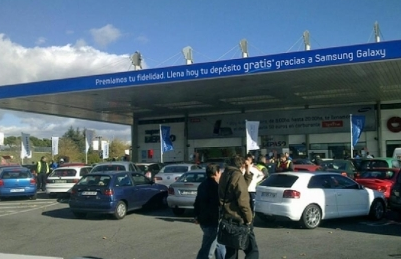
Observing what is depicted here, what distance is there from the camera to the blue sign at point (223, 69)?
65.7ft

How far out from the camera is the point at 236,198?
6.56 metres

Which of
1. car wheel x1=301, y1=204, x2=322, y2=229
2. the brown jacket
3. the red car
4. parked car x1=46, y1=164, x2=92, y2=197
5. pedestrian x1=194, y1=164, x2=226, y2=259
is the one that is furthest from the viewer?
parked car x1=46, y1=164, x2=92, y2=197

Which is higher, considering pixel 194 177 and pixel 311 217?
pixel 194 177

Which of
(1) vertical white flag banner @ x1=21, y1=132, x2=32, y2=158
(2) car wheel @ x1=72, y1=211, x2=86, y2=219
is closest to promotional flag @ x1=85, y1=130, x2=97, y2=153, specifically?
(1) vertical white flag banner @ x1=21, y1=132, x2=32, y2=158

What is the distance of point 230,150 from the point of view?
38.4 m

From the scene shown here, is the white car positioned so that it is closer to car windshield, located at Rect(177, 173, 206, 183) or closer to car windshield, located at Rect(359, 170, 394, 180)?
car windshield, located at Rect(177, 173, 206, 183)

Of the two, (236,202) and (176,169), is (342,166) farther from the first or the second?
(236,202)

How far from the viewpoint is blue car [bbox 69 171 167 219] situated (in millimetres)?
14406

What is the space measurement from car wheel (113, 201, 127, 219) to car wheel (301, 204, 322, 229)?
5540 mm

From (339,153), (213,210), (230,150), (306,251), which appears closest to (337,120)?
(339,153)

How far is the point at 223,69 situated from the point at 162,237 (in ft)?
43.0

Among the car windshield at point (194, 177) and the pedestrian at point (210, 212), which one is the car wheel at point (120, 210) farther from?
the pedestrian at point (210, 212)

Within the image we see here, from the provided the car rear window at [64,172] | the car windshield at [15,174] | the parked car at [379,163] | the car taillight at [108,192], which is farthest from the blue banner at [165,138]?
the car taillight at [108,192]

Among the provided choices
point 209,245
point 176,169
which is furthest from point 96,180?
point 209,245
